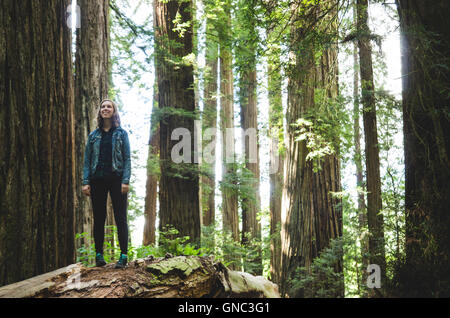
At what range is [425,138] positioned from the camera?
13.3 ft

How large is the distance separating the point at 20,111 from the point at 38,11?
1125 mm

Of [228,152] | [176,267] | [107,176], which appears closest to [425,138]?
[176,267]

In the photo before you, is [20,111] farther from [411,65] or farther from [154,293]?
[411,65]

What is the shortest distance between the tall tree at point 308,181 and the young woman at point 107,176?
3.59m

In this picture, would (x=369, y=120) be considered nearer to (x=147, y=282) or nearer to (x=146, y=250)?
(x=146, y=250)

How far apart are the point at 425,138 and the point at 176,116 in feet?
17.3

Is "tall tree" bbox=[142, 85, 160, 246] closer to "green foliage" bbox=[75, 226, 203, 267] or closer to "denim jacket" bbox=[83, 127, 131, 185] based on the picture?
"green foliage" bbox=[75, 226, 203, 267]

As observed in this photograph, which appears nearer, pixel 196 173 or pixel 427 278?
pixel 427 278

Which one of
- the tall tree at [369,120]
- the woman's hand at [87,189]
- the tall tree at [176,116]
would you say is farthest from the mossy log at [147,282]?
the tall tree at [176,116]

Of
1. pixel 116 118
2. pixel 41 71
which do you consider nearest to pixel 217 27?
pixel 116 118

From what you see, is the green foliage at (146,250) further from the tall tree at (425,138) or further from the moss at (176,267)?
the tall tree at (425,138)

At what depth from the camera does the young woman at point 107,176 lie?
418 cm
